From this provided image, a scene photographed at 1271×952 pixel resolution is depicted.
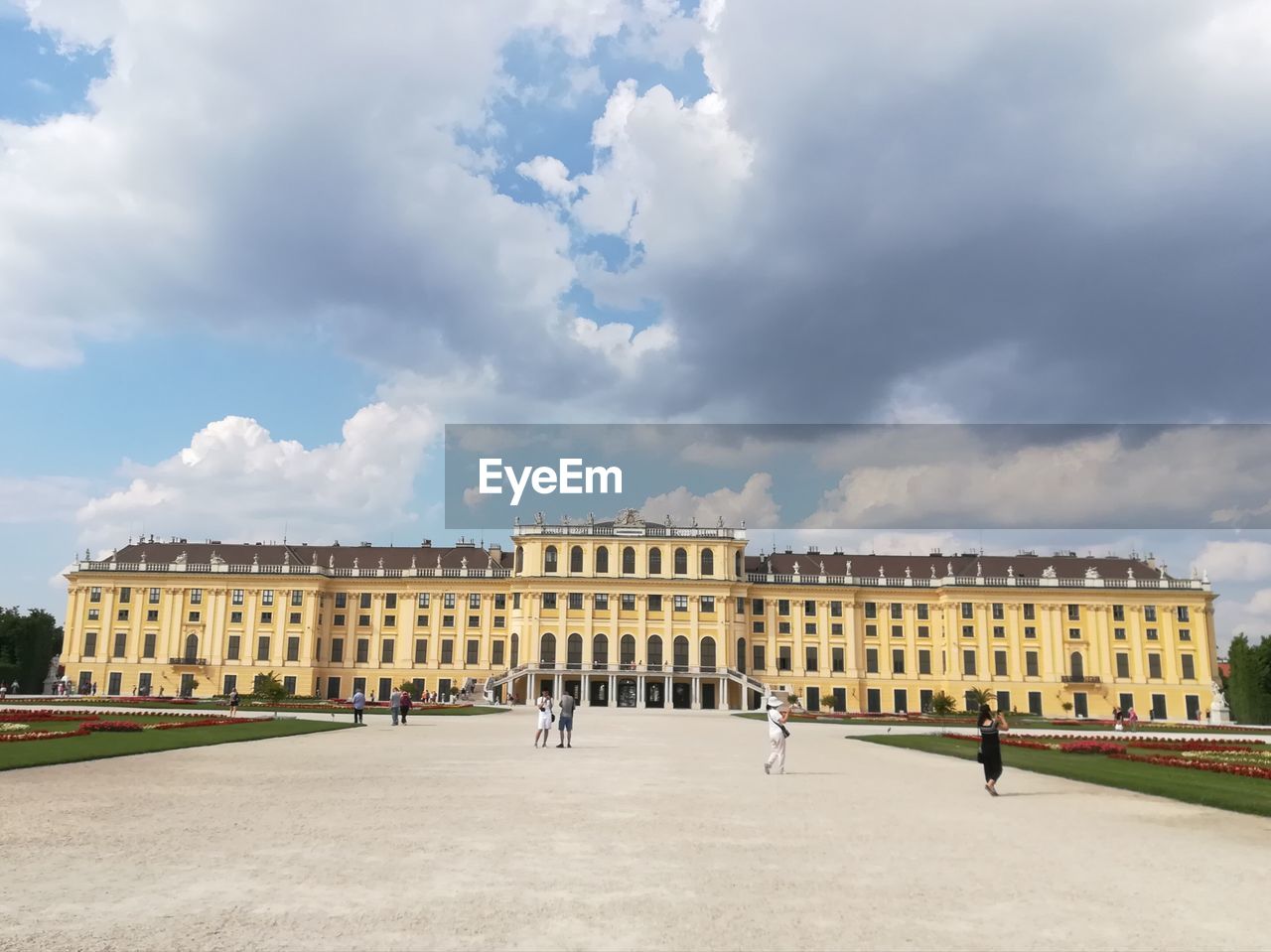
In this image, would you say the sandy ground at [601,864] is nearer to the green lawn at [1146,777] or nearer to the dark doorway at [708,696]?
the green lawn at [1146,777]

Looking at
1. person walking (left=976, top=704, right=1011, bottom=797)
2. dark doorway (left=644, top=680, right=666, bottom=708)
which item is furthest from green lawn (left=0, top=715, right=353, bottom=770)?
dark doorway (left=644, top=680, right=666, bottom=708)

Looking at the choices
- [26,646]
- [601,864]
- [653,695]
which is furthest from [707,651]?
[601,864]

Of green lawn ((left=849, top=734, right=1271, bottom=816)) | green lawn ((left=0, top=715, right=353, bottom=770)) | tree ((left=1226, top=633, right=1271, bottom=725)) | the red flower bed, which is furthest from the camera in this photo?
tree ((left=1226, top=633, right=1271, bottom=725))

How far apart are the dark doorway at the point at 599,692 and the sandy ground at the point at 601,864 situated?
66696 millimetres

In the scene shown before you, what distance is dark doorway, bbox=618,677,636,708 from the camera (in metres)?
85.9

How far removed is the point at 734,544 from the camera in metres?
91.8

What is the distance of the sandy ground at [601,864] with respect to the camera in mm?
8117

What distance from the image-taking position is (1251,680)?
231 feet

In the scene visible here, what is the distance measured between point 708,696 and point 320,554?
42.1 m

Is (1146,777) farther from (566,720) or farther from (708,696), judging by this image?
(708,696)

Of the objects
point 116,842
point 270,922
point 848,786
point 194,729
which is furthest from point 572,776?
point 194,729

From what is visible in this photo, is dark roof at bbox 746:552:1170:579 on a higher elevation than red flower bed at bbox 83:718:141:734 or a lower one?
higher

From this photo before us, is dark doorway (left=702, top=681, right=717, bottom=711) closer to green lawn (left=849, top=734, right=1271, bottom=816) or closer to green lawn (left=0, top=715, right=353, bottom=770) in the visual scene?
green lawn (left=0, top=715, right=353, bottom=770)

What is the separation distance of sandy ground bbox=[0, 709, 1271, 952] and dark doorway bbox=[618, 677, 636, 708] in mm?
66934
